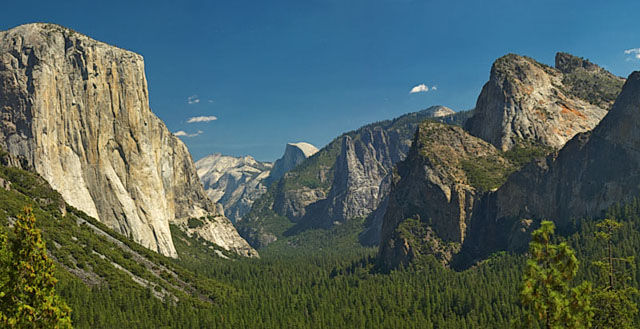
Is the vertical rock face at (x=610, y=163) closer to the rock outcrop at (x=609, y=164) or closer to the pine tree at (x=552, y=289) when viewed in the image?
the rock outcrop at (x=609, y=164)

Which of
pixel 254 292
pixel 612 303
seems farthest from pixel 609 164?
pixel 612 303

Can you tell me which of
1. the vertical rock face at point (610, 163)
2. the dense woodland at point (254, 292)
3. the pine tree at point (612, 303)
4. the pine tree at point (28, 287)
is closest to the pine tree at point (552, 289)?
the pine tree at point (612, 303)

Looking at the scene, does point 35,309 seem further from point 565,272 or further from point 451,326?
point 451,326

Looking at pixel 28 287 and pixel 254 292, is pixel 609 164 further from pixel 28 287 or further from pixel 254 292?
pixel 28 287

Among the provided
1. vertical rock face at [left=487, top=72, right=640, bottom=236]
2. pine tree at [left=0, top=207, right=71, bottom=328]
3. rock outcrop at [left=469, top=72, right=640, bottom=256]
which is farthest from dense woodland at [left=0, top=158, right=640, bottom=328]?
pine tree at [left=0, top=207, right=71, bottom=328]

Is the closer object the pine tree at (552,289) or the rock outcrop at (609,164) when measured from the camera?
the pine tree at (552,289)
